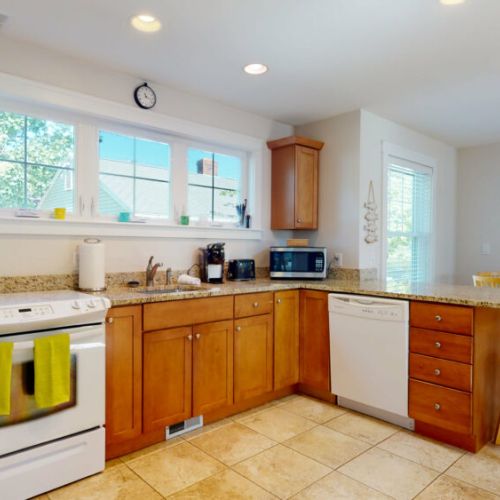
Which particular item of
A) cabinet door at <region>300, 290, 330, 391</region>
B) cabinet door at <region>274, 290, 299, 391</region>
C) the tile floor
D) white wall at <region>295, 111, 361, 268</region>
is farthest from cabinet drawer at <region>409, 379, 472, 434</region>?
white wall at <region>295, 111, 361, 268</region>

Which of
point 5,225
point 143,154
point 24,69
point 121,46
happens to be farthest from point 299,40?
point 5,225

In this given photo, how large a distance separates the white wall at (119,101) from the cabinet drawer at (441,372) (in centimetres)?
164

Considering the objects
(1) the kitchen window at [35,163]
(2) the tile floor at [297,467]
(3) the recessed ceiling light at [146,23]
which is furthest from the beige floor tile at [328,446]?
(3) the recessed ceiling light at [146,23]

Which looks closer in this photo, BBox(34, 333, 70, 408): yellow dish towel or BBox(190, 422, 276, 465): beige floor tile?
BBox(34, 333, 70, 408): yellow dish towel

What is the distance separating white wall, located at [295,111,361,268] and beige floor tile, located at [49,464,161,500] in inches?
91.8

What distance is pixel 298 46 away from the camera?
2.42 m

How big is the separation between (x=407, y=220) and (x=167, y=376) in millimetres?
2977

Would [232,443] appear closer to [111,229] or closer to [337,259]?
[111,229]

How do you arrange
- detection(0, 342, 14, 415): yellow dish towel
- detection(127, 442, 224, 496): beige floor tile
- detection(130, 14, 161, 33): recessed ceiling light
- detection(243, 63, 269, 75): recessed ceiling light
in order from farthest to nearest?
detection(243, 63, 269, 75): recessed ceiling light, detection(130, 14, 161, 33): recessed ceiling light, detection(127, 442, 224, 496): beige floor tile, detection(0, 342, 14, 415): yellow dish towel

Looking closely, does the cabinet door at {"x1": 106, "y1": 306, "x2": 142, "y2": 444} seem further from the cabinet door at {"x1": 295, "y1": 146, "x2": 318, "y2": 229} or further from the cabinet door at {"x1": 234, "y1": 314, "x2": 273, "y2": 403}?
the cabinet door at {"x1": 295, "y1": 146, "x2": 318, "y2": 229}

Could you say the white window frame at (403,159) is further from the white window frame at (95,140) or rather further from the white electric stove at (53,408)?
the white electric stove at (53,408)

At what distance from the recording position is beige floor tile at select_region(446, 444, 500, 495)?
2.00 metres

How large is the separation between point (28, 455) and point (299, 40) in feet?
8.29

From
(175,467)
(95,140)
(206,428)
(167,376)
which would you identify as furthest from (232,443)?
(95,140)
